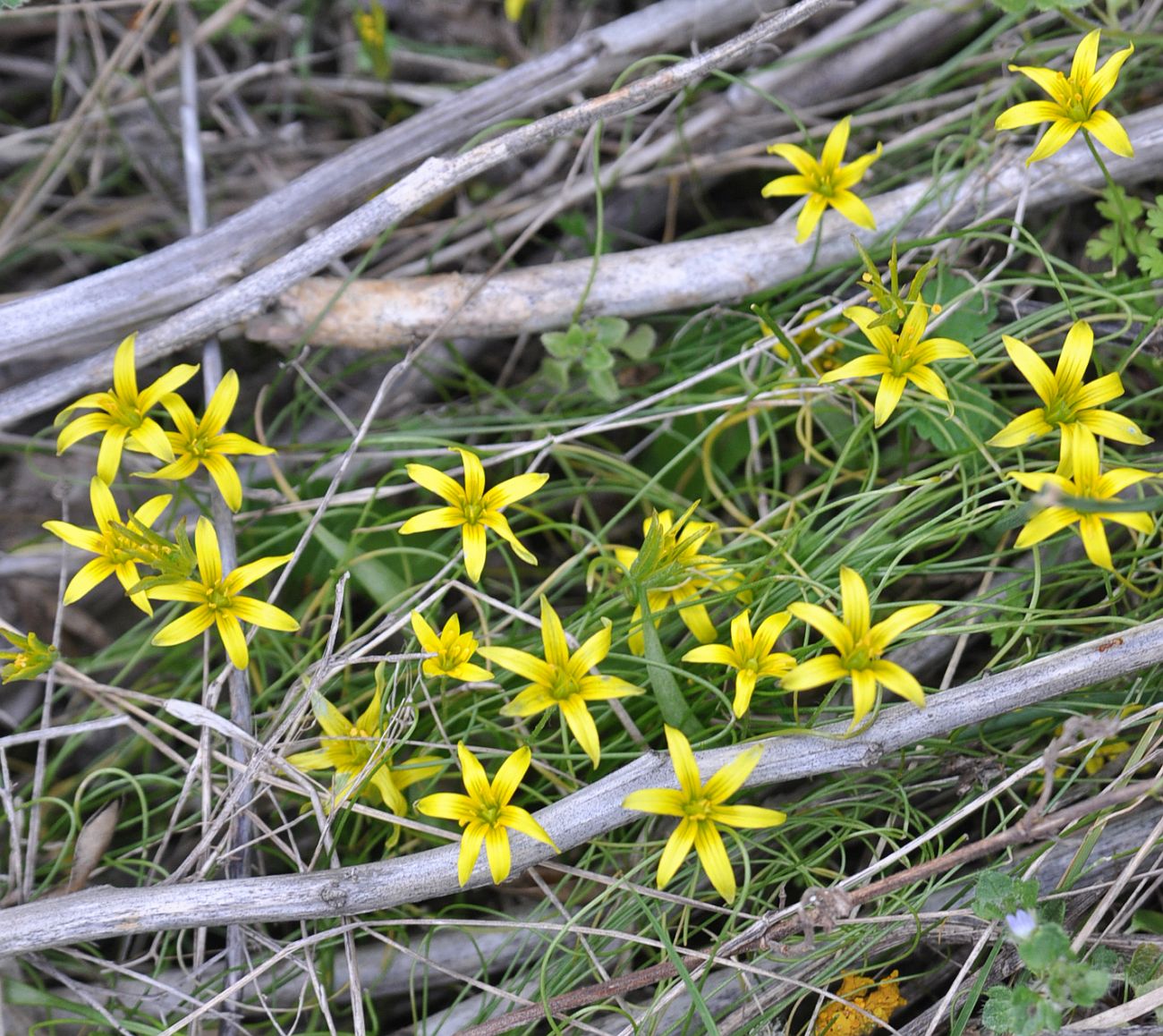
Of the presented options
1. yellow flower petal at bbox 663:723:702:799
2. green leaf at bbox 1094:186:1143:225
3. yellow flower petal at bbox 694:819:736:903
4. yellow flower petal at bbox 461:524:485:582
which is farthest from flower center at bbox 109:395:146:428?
green leaf at bbox 1094:186:1143:225

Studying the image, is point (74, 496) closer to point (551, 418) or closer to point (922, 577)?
point (551, 418)

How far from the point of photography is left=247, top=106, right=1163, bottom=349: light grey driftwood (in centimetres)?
A: 205

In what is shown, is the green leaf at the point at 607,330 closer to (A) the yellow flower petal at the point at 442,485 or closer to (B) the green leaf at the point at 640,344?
(B) the green leaf at the point at 640,344

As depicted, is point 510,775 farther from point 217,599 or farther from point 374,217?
point 374,217

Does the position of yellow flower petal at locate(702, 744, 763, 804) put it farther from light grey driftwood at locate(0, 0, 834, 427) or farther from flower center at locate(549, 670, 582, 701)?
light grey driftwood at locate(0, 0, 834, 427)

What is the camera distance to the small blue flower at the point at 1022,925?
4.33ft

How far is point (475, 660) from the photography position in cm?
185

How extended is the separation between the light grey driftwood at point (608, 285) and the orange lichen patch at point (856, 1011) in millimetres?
1328

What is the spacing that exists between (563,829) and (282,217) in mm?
1311

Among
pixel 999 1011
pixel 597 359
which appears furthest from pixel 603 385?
pixel 999 1011

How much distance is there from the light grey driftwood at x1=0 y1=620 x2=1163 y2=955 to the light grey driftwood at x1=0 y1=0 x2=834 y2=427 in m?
0.98

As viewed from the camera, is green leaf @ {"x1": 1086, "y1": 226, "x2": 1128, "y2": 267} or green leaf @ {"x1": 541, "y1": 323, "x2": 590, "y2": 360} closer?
green leaf @ {"x1": 1086, "y1": 226, "x2": 1128, "y2": 267}

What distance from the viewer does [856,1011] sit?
1542mm

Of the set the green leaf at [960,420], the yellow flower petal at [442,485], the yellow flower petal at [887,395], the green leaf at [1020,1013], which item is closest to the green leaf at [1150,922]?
the green leaf at [1020,1013]
